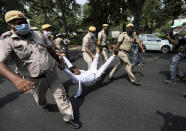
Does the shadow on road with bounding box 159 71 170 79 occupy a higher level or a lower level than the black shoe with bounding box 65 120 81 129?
higher

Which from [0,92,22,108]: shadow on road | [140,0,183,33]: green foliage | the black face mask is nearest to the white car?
the black face mask

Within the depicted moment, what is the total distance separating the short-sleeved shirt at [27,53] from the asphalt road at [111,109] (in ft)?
3.99

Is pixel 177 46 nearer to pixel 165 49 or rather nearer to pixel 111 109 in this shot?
pixel 111 109

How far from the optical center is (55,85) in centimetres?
216

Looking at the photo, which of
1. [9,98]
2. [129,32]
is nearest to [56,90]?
[9,98]

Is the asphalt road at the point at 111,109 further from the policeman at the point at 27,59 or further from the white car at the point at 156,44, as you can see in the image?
the white car at the point at 156,44

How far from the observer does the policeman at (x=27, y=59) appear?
4.59 ft

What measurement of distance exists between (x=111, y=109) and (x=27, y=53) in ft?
6.76

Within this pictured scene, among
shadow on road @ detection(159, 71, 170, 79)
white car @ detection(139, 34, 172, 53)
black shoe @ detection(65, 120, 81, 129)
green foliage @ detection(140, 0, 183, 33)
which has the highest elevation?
green foliage @ detection(140, 0, 183, 33)

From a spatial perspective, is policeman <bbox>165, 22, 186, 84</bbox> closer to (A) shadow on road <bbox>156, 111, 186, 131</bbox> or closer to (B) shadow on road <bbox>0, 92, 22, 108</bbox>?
(A) shadow on road <bbox>156, 111, 186, 131</bbox>

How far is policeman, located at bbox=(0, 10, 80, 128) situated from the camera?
1.40 meters

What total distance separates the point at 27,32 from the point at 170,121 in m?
2.91

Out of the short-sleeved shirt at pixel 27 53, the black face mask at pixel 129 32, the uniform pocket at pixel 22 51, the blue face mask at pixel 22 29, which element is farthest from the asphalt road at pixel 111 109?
the blue face mask at pixel 22 29

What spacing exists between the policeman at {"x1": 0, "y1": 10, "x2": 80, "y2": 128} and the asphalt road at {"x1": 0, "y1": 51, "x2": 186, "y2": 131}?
2.18 ft
